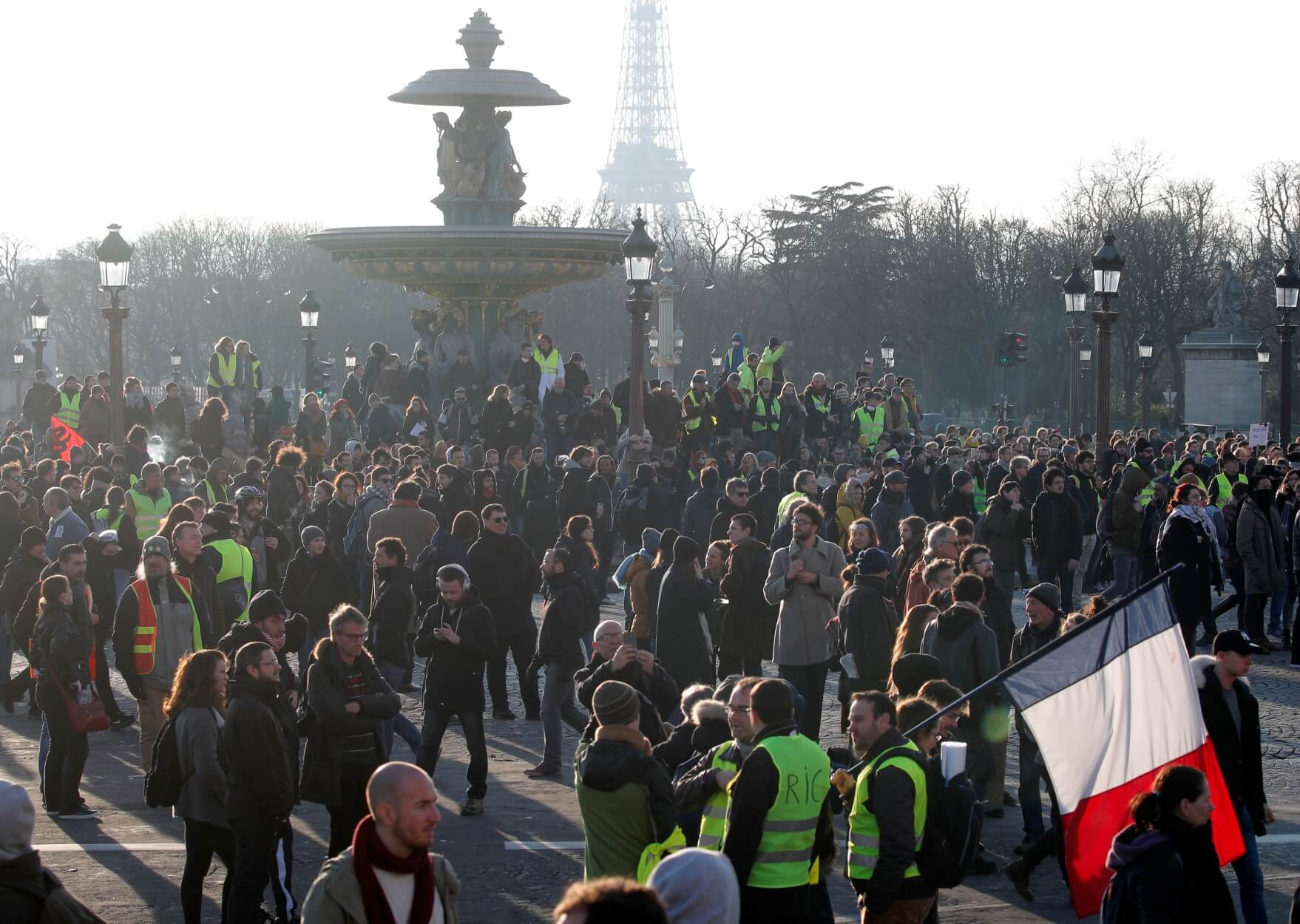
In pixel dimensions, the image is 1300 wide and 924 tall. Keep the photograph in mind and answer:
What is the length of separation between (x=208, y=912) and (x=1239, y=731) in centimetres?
519

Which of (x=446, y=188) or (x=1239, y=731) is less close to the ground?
(x=446, y=188)

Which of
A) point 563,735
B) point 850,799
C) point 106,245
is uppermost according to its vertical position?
point 106,245

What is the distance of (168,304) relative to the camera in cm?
9456

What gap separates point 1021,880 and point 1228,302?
45618 mm

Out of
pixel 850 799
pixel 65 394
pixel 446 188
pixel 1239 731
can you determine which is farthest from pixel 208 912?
pixel 446 188

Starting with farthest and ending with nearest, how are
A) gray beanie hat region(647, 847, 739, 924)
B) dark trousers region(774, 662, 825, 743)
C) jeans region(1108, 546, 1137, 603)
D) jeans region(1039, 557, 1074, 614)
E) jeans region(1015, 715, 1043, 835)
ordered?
1. jeans region(1108, 546, 1137, 603)
2. jeans region(1039, 557, 1074, 614)
3. dark trousers region(774, 662, 825, 743)
4. jeans region(1015, 715, 1043, 835)
5. gray beanie hat region(647, 847, 739, 924)

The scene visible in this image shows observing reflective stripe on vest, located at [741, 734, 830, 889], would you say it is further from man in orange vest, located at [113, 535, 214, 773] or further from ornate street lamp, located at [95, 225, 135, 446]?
ornate street lamp, located at [95, 225, 135, 446]

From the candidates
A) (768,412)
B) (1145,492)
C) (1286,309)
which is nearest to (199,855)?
(1145,492)

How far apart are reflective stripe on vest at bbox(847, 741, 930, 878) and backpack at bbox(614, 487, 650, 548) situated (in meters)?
13.7

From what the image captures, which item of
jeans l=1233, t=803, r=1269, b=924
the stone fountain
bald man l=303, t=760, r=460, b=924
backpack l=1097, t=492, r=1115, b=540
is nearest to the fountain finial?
the stone fountain

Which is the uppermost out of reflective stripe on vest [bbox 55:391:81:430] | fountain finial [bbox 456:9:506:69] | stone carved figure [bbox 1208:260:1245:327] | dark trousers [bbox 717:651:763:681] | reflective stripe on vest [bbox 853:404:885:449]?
fountain finial [bbox 456:9:506:69]

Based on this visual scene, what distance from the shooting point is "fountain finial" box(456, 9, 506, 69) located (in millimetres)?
35312

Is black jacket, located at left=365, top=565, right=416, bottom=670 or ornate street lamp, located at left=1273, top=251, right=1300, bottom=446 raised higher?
ornate street lamp, located at left=1273, top=251, right=1300, bottom=446

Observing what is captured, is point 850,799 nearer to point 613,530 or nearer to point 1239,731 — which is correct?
point 1239,731
